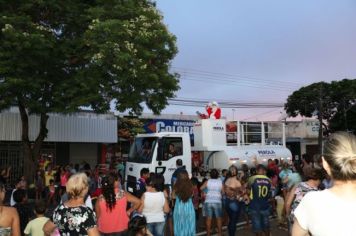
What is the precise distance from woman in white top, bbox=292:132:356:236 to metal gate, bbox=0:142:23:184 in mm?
21900

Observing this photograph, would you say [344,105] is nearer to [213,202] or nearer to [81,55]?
[81,55]

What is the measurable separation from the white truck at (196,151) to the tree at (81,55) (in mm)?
2010

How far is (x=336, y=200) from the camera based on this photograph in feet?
8.68

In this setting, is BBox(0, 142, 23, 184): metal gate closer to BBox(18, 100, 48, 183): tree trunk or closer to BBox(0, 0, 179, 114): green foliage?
BBox(18, 100, 48, 183): tree trunk

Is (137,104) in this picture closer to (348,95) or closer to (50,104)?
(50,104)

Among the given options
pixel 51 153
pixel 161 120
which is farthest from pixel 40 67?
pixel 161 120

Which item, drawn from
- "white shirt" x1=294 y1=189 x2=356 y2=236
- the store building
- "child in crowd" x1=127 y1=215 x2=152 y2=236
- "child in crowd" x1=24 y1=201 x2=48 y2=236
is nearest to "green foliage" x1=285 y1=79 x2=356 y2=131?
the store building

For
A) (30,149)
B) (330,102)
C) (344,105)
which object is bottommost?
(30,149)

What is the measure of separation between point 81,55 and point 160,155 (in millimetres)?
5036

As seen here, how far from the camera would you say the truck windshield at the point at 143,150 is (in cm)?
1502

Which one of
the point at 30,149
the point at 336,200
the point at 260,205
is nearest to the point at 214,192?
the point at 260,205

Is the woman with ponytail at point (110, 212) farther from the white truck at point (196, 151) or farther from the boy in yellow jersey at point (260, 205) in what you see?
the white truck at point (196, 151)

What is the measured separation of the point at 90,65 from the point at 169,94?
354 cm

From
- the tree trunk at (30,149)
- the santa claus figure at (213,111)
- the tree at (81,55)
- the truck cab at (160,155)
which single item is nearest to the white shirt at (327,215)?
the truck cab at (160,155)
